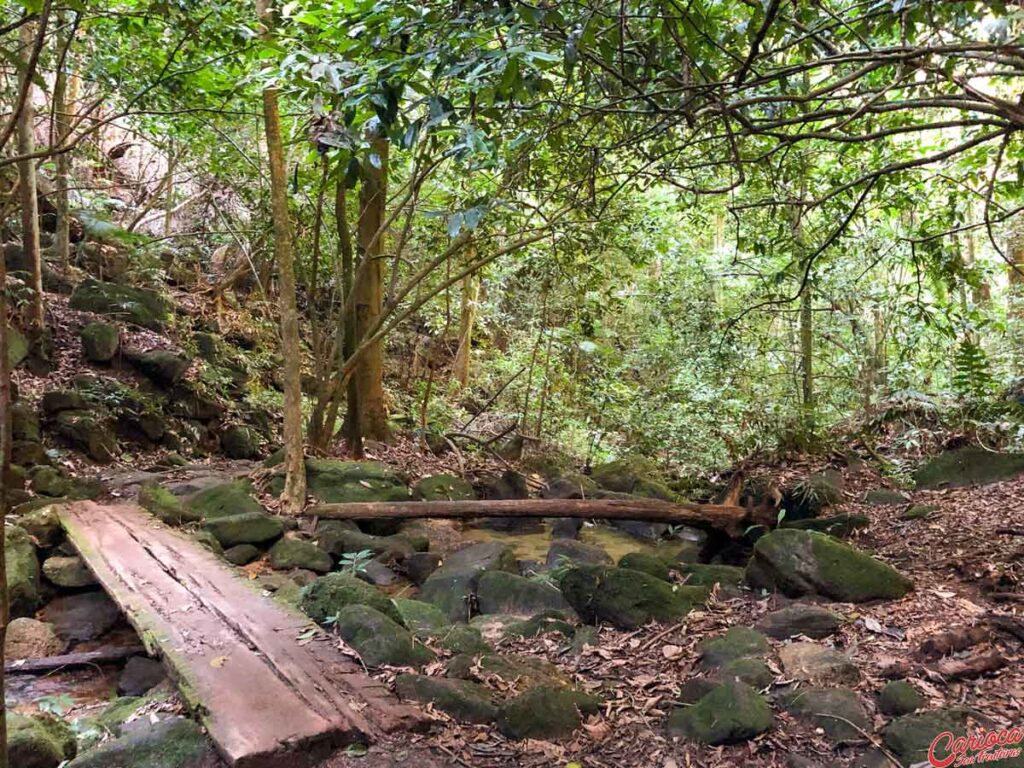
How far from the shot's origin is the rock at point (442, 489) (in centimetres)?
851

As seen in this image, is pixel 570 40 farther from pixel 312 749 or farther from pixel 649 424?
pixel 649 424

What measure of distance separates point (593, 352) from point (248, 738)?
10233 mm

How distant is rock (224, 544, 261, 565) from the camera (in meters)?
5.94

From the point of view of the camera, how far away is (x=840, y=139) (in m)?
4.04

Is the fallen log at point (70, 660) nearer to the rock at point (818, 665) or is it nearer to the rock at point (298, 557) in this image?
the rock at point (298, 557)

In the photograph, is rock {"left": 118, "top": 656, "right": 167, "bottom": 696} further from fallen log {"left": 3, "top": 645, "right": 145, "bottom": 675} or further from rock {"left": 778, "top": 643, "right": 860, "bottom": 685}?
rock {"left": 778, "top": 643, "right": 860, "bottom": 685}

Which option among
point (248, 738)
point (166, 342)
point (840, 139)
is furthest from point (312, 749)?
point (166, 342)

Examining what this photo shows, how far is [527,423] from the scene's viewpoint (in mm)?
12859

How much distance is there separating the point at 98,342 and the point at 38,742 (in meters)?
8.24

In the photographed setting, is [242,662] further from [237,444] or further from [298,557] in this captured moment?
[237,444]

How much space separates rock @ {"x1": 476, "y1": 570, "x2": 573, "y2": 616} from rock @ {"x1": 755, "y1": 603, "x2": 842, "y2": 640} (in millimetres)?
1515

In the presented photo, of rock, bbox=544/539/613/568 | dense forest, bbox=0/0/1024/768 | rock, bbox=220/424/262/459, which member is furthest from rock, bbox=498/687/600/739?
rock, bbox=220/424/262/459

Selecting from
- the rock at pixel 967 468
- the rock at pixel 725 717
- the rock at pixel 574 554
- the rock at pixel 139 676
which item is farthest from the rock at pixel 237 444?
the rock at pixel 967 468

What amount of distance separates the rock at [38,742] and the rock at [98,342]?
26.0 ft
